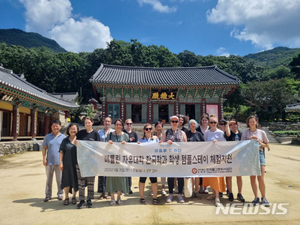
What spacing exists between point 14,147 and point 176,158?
1159cm

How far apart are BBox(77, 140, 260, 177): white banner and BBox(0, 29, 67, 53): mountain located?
390ft

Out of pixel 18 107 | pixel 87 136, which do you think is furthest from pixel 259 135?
pixel 18 107

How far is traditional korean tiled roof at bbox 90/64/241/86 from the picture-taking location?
1858cm

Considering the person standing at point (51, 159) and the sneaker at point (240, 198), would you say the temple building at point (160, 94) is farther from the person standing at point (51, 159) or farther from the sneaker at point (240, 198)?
the sneaker at point (240, 198)

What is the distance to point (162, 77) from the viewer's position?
2148 centimetres

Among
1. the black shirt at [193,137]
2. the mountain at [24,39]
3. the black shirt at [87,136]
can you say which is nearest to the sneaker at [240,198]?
the black shirt at [193,137]

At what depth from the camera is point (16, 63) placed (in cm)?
3600

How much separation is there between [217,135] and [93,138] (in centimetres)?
277

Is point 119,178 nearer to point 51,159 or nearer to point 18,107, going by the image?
point 51,159

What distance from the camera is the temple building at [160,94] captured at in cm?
1878

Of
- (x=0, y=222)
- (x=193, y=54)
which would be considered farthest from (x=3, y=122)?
(x=193, y=54)

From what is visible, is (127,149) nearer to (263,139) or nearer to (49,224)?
(49,224)

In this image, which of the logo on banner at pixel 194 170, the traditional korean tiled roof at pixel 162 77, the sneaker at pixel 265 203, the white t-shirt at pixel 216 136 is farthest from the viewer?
the traditional korean tiled roof at pixel 162 77

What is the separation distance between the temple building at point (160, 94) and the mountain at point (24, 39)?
105 m
